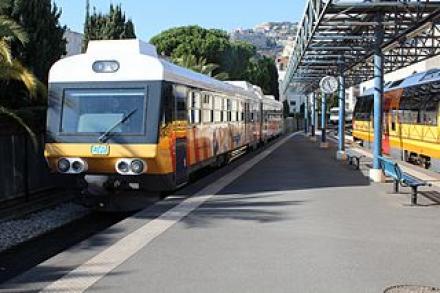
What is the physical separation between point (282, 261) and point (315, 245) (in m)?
1.02

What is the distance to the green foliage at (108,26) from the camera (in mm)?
26031

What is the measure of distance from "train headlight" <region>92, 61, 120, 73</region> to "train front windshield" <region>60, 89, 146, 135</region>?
0.39 metres

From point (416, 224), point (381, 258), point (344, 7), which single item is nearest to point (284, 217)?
point (416, 224)

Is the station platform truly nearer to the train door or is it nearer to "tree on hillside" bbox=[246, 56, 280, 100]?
the train door

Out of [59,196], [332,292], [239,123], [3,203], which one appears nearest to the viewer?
[332,292]

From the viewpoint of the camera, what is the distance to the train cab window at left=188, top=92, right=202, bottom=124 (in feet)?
47.6

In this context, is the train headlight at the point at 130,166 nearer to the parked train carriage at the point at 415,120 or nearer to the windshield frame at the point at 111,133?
the windshield frame at the point at 111,133

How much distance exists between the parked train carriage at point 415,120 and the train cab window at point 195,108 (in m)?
7.95

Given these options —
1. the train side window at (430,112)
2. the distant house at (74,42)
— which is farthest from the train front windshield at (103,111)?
the distant house at (74,42)

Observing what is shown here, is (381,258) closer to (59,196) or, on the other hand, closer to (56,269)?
(56,269)

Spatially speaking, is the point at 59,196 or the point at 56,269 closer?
the point at 56,269

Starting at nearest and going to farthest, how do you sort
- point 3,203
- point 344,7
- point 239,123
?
point 3,203
point 344,7
point 239,123

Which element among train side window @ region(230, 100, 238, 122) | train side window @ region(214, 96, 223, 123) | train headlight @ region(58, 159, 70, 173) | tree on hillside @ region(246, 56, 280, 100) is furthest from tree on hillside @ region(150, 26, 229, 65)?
train headlight @ region(58, 159, 70, 173)

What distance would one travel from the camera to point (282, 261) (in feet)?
24.9
